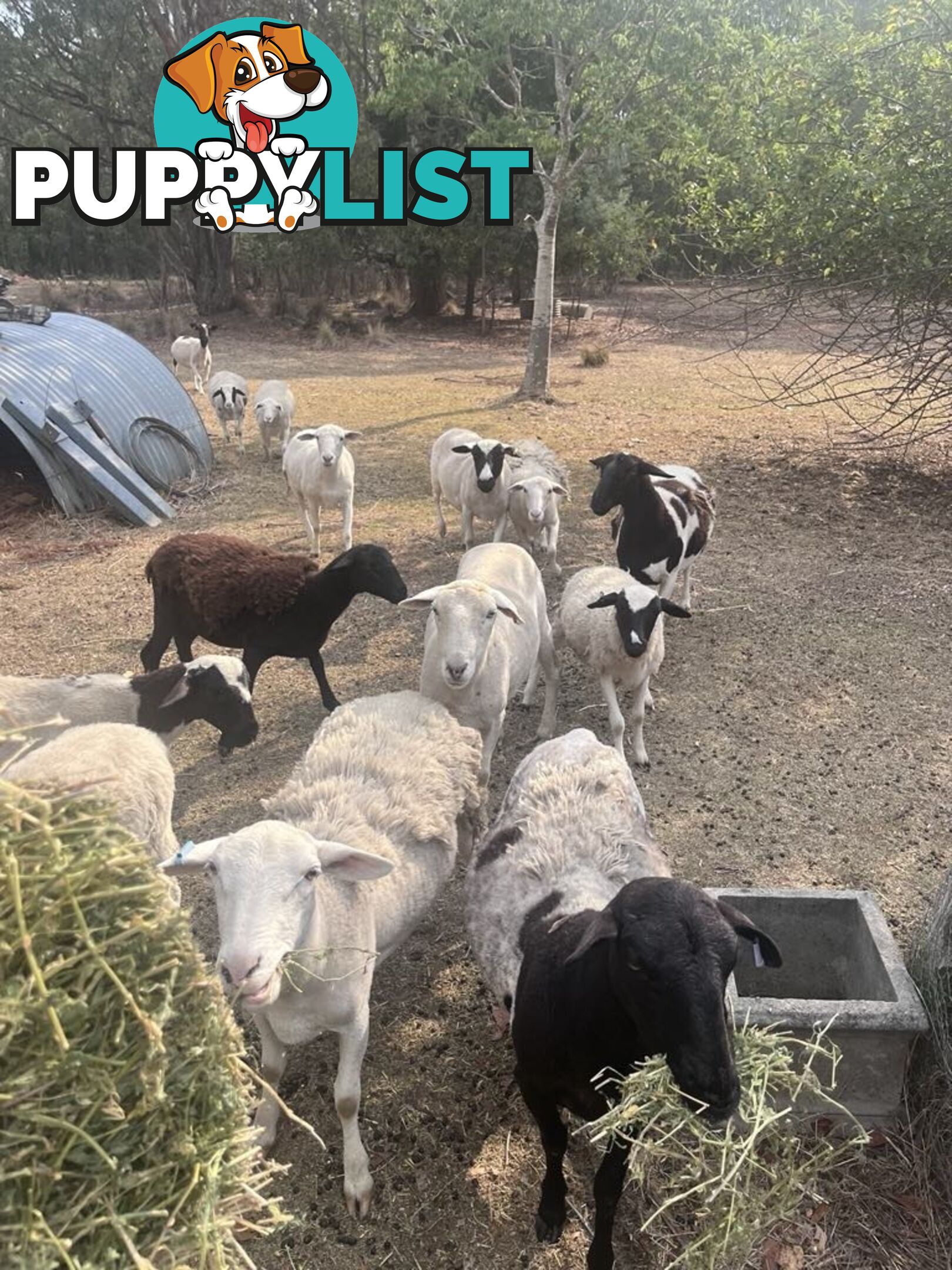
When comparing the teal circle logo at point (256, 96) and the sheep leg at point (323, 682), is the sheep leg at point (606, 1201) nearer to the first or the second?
the sheep leg at point (323, 682)

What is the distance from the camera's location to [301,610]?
6152mm

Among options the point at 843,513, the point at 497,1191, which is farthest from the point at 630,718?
the point at 843,513

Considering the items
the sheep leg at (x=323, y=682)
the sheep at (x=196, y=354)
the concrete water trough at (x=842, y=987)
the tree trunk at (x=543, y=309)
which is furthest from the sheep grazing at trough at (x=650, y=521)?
the sheep at (x=196, y=354)

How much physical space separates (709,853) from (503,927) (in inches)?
72.3

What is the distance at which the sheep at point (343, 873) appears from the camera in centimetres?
275

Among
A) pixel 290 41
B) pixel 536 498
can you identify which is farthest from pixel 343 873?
pixel 290 41

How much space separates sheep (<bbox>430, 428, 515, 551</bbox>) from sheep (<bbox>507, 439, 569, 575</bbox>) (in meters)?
0.14

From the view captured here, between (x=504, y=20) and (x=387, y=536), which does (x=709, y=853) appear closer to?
(x=387, y=536)

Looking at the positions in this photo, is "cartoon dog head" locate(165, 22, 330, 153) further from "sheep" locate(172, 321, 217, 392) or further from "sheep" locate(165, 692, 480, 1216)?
"sheep" locate(165, 692, 480, 1216)

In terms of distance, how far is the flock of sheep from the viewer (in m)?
2.53

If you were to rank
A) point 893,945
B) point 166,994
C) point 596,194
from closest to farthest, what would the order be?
point 166,994, point 893,945, point 596,194

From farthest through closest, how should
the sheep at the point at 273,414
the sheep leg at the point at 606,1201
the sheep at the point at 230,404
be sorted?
1. the sheep at the point at 230,404
2. the sheep at the point at 273,414
3. the sheep leg at the point at 606,1201

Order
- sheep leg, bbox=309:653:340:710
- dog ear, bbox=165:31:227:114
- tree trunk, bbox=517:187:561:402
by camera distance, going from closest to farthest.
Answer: sheep leg, bbox=309:653:340:710 < tree trunk, bbox=517:187:561:402 < dog ear, bbox=165:31:227:114

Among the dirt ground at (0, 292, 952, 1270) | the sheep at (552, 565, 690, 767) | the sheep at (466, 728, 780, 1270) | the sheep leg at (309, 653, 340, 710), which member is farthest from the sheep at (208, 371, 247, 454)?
the sheep at (466, 728, 780, 1270)
